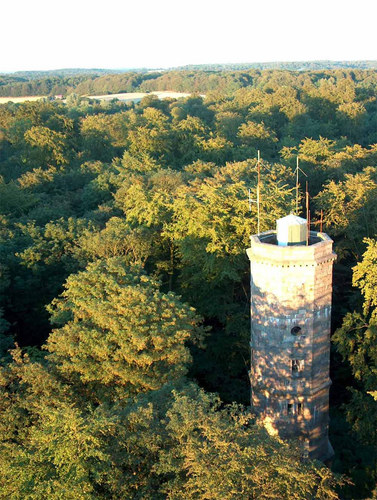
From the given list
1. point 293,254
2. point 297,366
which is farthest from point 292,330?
point 293,254

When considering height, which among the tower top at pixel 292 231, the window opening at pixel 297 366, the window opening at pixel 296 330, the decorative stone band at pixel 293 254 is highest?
the tower top at pixel 292 231

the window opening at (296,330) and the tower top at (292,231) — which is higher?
the tower top at (292,231)

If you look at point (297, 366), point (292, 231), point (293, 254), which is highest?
point (292, 231)

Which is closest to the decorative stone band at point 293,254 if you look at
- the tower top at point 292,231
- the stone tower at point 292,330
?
the stone tower at point 292,330

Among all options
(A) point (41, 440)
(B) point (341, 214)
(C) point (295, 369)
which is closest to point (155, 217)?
(B) point (341, 214)

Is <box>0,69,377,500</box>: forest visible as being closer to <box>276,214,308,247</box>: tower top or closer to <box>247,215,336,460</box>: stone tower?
<box>247,215,336,460</box>: stone tower

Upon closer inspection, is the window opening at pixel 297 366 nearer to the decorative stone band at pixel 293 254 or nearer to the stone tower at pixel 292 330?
the stone tower at pixel 292 330

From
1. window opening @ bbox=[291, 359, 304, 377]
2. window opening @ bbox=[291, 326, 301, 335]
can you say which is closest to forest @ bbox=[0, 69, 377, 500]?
window opening @ bbox=[291, 359, 304, 377]

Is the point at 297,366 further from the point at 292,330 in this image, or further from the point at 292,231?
the point at 292,231
